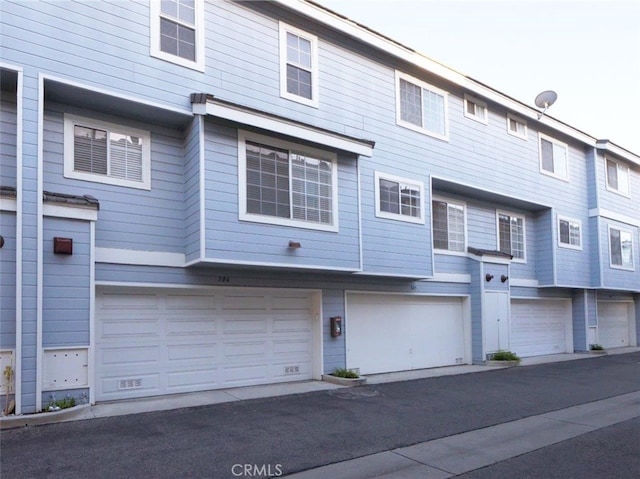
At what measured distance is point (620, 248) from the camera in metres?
19.5

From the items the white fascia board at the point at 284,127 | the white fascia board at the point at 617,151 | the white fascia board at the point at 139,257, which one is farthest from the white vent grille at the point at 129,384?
the white fascia board at the point at 617,151

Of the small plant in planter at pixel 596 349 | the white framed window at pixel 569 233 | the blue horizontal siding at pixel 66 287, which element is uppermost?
the white framed window at pixel 569 233

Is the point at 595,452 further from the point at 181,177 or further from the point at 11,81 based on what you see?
the point at 11,81

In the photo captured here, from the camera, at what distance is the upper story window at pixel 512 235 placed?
16.0 metres

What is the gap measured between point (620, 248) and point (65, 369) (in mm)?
19305

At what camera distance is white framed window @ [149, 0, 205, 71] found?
8.80 meters

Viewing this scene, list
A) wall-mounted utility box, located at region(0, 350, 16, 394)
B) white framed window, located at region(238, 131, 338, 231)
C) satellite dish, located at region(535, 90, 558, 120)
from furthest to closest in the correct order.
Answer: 1. satellite dish, located at region(535, 90, 558, 120)
2. white framed window, located at region(238, 131, 338, 231)
3. wall-mounted utility box, located at region(0, 350, 16, 394)

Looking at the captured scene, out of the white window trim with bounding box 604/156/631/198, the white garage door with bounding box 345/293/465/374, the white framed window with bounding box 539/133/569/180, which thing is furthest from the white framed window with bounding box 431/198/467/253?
the white window trim with bounding box 604/156/631/198

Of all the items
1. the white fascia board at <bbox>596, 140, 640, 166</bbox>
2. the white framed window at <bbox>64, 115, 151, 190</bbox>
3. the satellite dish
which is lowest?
the white framed window at <bbox>64, 115, 151, 190</bbox>

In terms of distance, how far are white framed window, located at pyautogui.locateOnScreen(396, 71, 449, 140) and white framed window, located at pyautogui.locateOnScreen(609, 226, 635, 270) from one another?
31.5ft

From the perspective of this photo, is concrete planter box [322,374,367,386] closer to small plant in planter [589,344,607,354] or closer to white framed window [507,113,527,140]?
white framed window [507,113,527,140]

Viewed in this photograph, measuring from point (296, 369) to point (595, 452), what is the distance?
5.86 m

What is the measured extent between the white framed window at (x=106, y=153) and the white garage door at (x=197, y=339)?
6.24ft

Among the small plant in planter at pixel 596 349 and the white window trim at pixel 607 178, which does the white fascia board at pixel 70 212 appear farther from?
the white window trim at pixel 607 178
